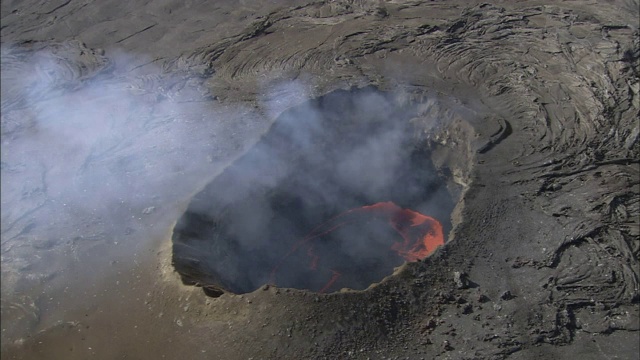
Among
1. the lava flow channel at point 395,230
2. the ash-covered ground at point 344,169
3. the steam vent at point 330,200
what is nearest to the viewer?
the ash-covered ground at point 344,169

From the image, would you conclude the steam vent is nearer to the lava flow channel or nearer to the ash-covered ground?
the lava flow channel

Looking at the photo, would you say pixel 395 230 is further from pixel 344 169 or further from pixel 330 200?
pixel 344 169

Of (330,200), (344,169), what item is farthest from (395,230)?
(344,169)

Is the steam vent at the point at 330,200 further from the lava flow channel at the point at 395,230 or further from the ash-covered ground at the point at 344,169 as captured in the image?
the ash-covered ground at the point at 344,169

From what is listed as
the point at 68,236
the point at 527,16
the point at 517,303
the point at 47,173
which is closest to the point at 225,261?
the point at 68,236

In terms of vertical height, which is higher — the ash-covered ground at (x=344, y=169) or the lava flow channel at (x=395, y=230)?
the ash-covered ground at (x=344, y=169)

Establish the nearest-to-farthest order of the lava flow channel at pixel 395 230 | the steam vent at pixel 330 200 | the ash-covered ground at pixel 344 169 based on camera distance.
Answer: the ash-covered ground at pixel 344 169 → the steam vent at pixel 330 200 → the lava flow channel at pixel 395 230

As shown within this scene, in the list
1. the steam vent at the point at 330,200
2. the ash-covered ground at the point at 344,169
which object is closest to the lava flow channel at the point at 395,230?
the steam vent at the point at 330,200
